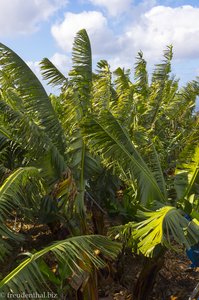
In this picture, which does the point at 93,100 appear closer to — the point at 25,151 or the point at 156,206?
the point at 25,151

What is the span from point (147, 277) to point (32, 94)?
3.44 m

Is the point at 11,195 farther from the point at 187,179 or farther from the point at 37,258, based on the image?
the point at 187,179

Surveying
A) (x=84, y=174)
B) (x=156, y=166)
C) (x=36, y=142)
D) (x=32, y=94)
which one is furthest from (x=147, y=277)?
(x=32, y=94)

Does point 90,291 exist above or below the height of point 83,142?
below

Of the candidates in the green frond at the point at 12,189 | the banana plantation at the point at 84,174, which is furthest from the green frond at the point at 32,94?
the green frond at the point at 12,189

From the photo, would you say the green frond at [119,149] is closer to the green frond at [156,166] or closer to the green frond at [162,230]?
the green frond at [156,166]

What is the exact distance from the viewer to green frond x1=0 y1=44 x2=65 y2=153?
5.37 metres

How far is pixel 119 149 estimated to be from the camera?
17.3 feet

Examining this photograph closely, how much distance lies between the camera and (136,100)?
7.54 meters

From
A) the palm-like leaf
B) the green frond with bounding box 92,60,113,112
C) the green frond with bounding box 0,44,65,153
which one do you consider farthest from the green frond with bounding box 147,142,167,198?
the palm-like leaf

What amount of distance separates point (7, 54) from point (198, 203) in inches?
133

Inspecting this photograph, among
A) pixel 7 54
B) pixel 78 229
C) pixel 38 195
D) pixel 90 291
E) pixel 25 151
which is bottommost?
pixel 90 291

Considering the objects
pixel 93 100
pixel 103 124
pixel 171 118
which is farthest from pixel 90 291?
pixel 171 118

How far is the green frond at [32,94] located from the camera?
537 cm
